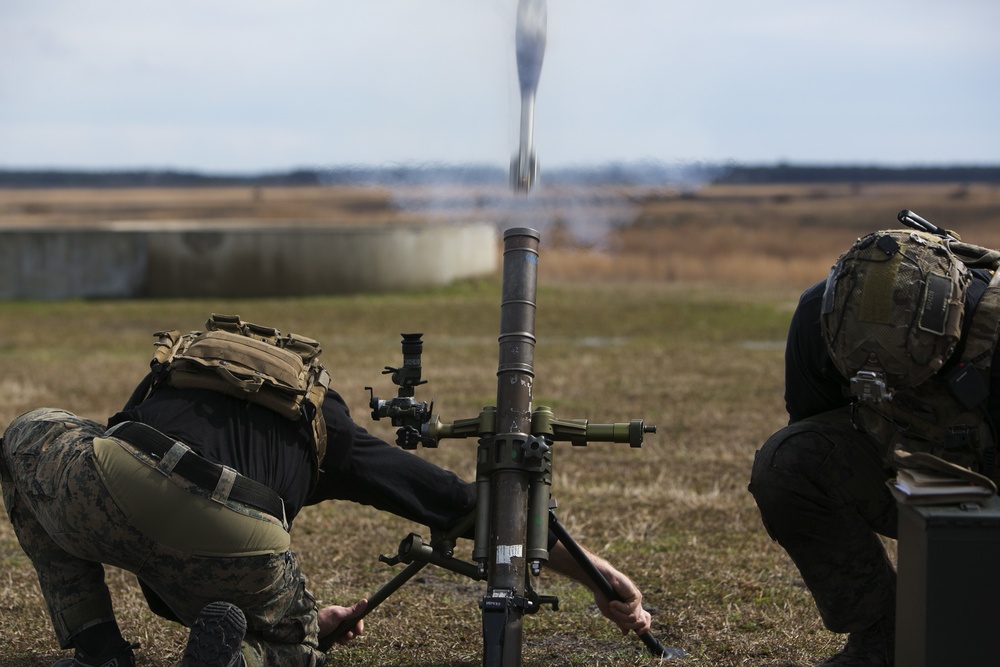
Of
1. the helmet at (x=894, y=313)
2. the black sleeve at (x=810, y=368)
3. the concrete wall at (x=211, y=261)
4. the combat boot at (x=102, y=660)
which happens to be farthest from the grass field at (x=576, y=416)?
the helmet at (x=894, y=313)

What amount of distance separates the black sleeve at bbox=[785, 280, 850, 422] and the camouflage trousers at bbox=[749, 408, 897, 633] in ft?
0.23

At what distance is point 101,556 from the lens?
3.30m

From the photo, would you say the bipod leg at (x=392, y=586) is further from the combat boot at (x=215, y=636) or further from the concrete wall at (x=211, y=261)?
the concrete wall at (x=211, y=261)

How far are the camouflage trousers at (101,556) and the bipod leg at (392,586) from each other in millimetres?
236

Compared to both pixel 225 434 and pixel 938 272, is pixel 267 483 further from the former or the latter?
pixel 938 272

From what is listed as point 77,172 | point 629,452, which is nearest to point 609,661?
point 629,452

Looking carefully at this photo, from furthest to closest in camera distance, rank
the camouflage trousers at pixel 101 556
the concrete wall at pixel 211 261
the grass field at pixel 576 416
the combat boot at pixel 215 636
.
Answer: the concrete wall at pixel 211 261
the grass field at pixel 576 416
the camouflage trousers at pixel 101 556
the combat boot at pixel 215 636

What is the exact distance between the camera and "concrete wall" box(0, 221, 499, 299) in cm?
2003

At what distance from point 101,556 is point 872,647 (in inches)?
97.3

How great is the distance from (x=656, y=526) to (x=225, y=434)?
3.02 metres

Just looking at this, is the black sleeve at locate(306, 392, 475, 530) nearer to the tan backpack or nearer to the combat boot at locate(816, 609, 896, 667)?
the tan backpack

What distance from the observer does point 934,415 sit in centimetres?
355

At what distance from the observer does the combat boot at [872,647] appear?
3879mm

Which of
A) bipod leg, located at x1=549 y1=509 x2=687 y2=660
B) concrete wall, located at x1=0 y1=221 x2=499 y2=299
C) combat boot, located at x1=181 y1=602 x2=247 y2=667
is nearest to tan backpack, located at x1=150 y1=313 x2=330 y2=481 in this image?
combat boot, located at x1=181 y1=602 x2=247 y2=667
